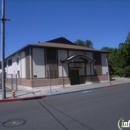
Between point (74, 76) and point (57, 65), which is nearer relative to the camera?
point (57, 65)

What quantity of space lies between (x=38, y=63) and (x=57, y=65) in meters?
2.68

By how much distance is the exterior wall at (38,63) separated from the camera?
20922 mm

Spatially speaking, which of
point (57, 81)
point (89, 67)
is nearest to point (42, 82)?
point (57, 81)

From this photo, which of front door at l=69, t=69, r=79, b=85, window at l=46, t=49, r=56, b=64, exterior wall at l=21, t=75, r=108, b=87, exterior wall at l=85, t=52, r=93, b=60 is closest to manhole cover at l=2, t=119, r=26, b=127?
exterior wall at l=21, t=75, r=108, b=87

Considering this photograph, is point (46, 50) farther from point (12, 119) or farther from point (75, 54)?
point (12, 119)

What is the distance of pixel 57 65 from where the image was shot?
22625mm

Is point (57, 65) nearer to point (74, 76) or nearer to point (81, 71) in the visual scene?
point (74, 76)

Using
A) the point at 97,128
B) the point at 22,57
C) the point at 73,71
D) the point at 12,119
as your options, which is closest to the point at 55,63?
the point at 73,71

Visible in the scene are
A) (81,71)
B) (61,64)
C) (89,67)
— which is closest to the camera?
(61,64)

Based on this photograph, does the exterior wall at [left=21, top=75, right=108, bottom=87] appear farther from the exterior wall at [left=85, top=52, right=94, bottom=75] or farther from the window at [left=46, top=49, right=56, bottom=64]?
the window at [left=46, top=49, right=56, bottom=64]

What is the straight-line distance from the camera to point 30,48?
69.3 ft

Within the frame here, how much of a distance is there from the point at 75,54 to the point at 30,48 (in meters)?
6.93

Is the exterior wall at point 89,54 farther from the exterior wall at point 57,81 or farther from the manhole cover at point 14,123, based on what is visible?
the manhole cover at point 14,123

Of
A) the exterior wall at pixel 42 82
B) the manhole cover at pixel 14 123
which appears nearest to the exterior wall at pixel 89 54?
the exterior wall at pixel 42 82
